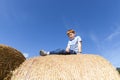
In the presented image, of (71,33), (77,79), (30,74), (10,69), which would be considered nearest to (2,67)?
(10,69)

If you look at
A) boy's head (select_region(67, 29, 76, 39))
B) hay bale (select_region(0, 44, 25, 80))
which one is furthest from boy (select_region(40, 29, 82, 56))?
hay bale (select_region(0, 44, 25, 80))

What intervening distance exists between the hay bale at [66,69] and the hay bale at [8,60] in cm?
20

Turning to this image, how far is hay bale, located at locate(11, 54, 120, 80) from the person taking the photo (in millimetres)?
9145

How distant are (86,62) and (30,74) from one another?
2.01m

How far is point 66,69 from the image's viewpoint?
9328 millimetres

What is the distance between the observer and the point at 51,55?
10383 millimetres

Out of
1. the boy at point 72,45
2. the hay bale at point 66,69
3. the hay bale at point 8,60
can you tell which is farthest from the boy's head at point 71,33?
the hay bale at point 8,60

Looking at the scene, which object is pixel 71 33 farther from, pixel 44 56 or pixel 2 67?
pixel 2 67

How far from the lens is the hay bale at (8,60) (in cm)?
927

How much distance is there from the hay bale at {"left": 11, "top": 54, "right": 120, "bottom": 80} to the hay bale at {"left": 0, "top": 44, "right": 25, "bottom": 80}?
0.64 ft

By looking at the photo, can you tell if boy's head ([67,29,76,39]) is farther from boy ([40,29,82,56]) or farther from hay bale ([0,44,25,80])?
hay bale ([0,44,25,80])

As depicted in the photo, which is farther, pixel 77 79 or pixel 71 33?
pixel 71 33

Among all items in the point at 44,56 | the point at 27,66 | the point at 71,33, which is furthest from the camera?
the point at 71,33

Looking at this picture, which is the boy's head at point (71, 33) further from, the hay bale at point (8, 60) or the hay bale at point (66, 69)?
the hay bale at point (8, 60)
